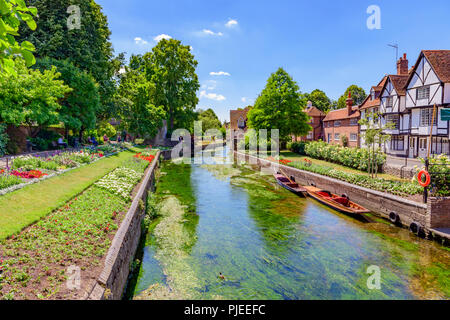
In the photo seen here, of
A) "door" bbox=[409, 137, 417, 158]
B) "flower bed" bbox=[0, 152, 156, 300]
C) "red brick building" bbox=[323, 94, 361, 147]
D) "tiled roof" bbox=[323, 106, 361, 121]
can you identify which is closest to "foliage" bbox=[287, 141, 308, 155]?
"red brick building" bbox=[323, 94, 361, 147]

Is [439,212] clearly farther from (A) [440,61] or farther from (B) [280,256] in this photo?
(A) [440,61]

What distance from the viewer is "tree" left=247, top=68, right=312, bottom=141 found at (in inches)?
1769

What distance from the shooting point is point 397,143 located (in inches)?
1491

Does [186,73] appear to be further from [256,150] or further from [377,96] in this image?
[377,96]

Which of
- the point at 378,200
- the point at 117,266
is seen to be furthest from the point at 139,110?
the point at 117,266

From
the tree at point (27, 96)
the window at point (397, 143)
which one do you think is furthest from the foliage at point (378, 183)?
the tree at point (27, 96)

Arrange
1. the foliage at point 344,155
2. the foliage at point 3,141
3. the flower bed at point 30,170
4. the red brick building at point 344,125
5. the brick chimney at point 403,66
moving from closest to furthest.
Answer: the flower bed at point 30,170
the foliage at point 3,141
the foliage at point 344,155
the brick chimney at point 403,66
the red brick building at point 344,125

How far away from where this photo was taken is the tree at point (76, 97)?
93.4 feet

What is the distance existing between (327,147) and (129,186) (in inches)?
1011

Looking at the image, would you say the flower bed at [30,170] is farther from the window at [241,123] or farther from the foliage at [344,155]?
the window at [241,123]

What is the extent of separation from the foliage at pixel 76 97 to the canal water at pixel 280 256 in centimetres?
1812

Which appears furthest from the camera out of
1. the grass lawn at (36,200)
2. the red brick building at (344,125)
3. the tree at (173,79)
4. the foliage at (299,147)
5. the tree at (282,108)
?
the tree at (173,79)

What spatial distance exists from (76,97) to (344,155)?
30326 millimetres

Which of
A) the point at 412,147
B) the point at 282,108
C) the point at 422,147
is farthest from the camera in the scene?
the point at 282,108
